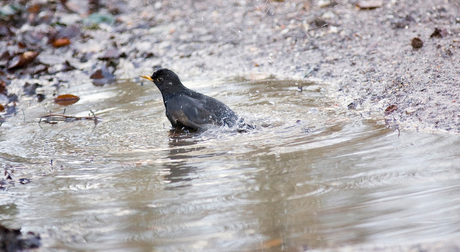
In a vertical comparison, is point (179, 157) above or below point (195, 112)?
above

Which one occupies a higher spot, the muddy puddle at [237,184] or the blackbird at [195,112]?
the muddy puddle at [237,184]

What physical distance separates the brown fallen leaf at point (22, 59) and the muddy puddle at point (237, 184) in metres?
3.19

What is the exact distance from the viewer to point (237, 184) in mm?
3861

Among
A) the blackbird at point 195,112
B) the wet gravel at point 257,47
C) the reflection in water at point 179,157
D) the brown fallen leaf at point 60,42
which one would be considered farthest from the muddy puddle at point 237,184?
the brown fallen leaf at point 60,42

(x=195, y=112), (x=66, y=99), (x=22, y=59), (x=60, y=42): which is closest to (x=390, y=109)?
(x=195, y=112)

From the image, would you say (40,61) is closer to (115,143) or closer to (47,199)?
(115,143)

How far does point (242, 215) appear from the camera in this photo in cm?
330

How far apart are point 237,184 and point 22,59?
6.50 m

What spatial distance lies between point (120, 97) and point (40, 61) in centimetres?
257

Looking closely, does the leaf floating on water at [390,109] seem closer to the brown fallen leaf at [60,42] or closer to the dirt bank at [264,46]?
the dirt bank at [264,46]

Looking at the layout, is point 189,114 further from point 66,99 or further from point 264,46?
point 264,46

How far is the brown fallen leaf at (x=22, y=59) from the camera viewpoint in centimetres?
919

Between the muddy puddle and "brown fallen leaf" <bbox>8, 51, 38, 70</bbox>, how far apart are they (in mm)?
3189

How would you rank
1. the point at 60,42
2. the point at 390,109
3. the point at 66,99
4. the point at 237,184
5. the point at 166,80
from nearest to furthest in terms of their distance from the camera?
the point at 237,184, the point at 390,109, the point at 166,80, the point at 66,99, the point at 60,42
